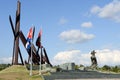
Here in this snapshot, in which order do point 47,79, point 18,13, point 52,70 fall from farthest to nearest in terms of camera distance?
point 18,13 < point 52,70 < point 47,79

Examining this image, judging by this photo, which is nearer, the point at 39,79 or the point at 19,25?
the point at 39,79

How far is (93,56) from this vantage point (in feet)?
129

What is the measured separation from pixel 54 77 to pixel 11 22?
1576cm

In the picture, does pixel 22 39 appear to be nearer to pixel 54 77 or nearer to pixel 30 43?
A: pixel 30 43

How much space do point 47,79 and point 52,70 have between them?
757 cm

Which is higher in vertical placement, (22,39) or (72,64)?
(22,39)

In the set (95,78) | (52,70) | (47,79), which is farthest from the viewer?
(52,70)

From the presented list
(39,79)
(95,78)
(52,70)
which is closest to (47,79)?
(39,79)

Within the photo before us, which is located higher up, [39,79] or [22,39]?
[22,39]

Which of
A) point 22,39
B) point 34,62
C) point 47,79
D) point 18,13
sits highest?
point 18,13

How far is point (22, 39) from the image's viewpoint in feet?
129

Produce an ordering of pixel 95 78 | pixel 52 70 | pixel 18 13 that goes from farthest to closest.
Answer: pixel 18 13, pixel 52 70, pixel 95 78

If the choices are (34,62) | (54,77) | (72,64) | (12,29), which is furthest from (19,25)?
(54,77)

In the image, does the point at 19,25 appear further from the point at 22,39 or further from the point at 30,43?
the point at 30,43
